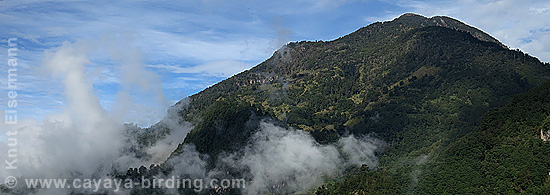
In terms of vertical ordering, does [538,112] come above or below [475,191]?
above

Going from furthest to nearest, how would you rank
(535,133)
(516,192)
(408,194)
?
(408,194) → (535,133) → (516,192)

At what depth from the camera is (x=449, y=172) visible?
19750cm

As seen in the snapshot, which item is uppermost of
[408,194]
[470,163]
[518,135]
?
[518,135]

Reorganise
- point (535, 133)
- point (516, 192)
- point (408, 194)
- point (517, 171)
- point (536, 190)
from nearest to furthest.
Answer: point (536, 190) → point (516, 192) → point (517, 171) → point (535, 133) → point (408, 194)

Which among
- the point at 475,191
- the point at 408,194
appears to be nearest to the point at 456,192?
the point at 475,191

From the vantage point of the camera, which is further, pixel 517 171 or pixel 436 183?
pixel 436 183

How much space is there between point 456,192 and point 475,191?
8.33 metres

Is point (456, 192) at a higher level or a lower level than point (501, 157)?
lower

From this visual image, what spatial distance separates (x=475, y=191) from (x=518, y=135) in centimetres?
4422

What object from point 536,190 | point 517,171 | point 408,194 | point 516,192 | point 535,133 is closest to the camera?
point 536,190

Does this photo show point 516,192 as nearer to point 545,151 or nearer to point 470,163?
point 545,151

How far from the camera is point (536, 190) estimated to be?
142 metres

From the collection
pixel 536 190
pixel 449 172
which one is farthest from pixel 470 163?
pixel 536 190

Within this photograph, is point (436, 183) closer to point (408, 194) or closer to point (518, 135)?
point (408, 194)
